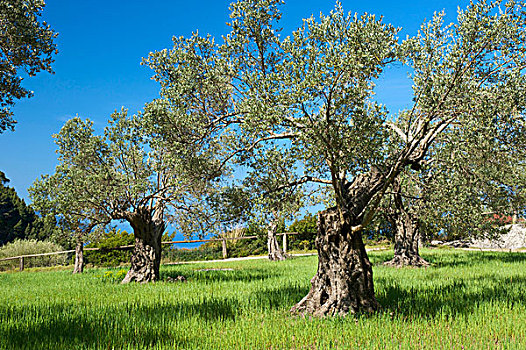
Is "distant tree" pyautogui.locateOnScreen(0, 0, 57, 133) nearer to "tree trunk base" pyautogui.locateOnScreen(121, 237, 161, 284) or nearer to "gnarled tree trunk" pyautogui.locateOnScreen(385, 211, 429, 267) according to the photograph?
"tree trunk base" pyautogui.locateOnScreen(121, 237, 161, 284)

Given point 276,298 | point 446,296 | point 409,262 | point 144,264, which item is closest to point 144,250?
point 144,264

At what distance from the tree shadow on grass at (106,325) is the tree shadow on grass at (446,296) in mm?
3407

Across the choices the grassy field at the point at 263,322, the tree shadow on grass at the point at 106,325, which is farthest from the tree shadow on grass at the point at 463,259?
the tree shadow on grass at the point at 106,325

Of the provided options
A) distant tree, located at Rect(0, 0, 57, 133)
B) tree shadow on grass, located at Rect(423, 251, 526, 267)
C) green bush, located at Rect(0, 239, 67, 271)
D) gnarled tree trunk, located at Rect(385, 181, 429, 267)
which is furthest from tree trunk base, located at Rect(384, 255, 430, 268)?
green bush, located at Rect(0, 239, 67, 271)

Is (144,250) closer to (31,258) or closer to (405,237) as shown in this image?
(405,237)

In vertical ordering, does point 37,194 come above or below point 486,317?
above

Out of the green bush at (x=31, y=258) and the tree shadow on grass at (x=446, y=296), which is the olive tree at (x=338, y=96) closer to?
the tree shadow on grass at (x=446, y=296)

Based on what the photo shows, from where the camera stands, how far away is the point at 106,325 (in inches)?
235

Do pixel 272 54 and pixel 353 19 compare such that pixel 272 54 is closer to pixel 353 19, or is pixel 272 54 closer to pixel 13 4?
pixel 353 19

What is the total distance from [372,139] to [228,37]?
3963 mm

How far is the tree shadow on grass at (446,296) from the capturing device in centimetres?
676

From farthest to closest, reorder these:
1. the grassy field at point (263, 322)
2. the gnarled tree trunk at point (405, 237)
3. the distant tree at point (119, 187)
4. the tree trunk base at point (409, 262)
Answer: the gnarled tree trunk at point (405, 237) < the tree trunk base at point (409, 262) < the distant tree at point (119, 187) < the grassy field at point (263, 322)

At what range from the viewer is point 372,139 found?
621cm

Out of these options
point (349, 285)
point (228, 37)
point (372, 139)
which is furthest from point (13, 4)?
point (349, 285)
